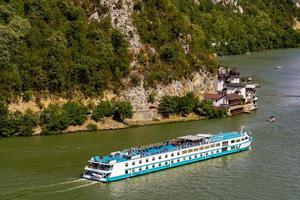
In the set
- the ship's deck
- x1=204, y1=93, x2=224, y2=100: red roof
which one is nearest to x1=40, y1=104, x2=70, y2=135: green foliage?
the ship's deck

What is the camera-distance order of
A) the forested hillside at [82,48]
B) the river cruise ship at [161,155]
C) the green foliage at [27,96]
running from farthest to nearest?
the forested hillside at [82,48], the green foliage at [27,96], the river cruise ship at [161,155]

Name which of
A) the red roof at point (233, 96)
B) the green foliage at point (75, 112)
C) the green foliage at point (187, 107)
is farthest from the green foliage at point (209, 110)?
the green foliage at point (75, 112)

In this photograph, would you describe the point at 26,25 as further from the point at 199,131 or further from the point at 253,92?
the point at 253,92

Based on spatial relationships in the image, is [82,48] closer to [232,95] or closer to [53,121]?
[53,121]

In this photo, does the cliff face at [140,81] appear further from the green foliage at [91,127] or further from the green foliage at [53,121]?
the green foliage at [53,121]

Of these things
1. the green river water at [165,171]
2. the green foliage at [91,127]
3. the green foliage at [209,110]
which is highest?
the green foliage at [209,110]

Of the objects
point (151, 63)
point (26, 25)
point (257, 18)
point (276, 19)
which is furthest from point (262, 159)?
point (276, 19)

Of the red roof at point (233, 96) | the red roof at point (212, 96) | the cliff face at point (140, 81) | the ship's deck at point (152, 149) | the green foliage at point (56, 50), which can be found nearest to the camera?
the ship's deck at point (152, 149)
